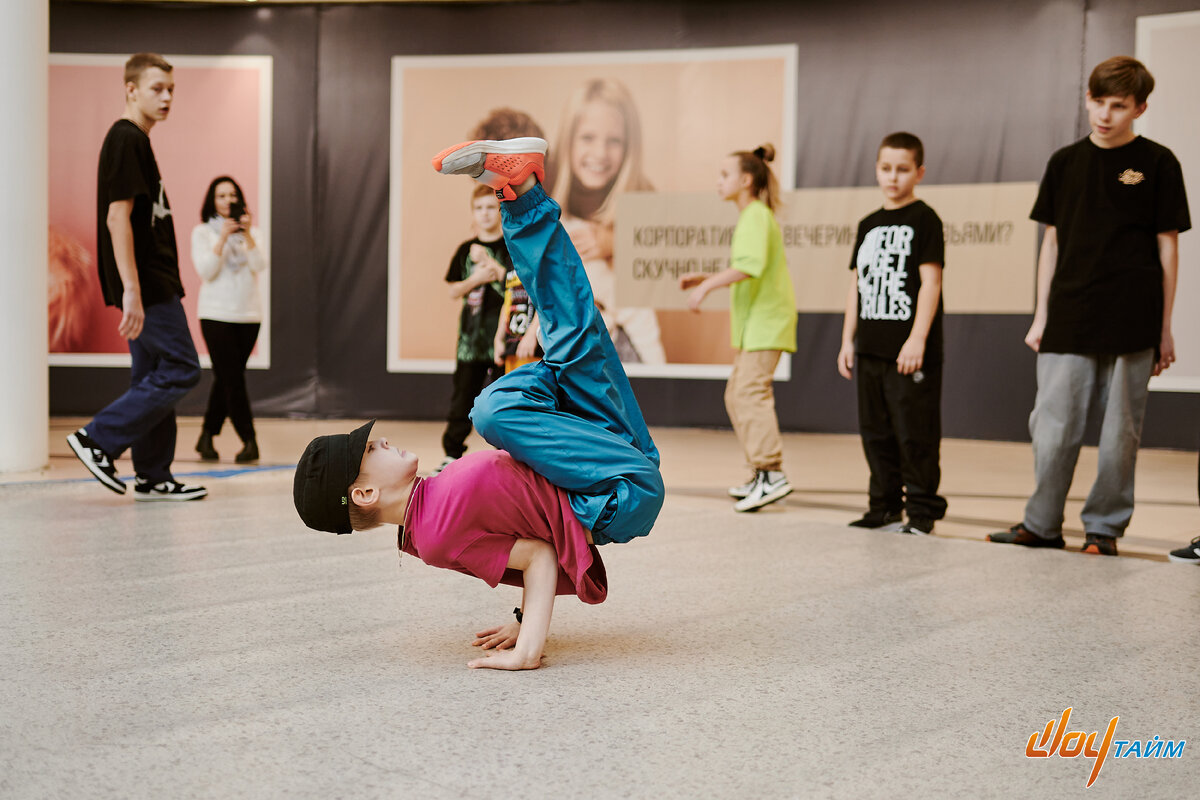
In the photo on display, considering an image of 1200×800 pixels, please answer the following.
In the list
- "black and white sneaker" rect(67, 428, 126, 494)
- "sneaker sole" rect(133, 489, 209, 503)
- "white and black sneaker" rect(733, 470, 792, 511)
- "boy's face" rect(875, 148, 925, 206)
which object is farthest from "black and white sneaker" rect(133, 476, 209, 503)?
"boy's face" rect(875, 148, 925, 206)

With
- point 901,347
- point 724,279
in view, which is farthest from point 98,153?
point 901,347

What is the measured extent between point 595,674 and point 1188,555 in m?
2.02

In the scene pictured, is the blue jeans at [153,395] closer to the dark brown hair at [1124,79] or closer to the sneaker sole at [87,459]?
the sneaker sole at [87,459]

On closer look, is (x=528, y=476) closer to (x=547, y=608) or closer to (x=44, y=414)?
(x=547, y=608)

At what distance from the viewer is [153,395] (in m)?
3.55

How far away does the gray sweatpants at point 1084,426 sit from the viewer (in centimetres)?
314

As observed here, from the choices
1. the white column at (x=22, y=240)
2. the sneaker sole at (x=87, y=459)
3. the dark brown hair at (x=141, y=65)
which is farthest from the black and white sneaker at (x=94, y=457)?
the dark brown hair at (x=141, y=65)

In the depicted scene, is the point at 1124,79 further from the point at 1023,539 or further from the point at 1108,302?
the point at 1023,539

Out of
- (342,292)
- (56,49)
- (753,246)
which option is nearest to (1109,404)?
(753,246)

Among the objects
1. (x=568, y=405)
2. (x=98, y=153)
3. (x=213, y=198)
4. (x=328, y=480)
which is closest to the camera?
(x=328, y=480)

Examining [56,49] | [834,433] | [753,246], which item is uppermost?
[56,49]

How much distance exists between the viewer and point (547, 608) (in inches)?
75.0

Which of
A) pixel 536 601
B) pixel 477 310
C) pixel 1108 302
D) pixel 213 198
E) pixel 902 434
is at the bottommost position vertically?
pixel 536 601

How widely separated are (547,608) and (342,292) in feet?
18.8
